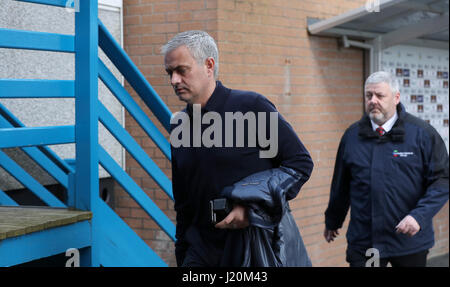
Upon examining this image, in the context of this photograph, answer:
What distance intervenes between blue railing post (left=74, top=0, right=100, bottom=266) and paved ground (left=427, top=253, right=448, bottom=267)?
557 cm

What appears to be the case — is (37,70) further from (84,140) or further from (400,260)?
(400,260)

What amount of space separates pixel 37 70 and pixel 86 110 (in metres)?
2.00

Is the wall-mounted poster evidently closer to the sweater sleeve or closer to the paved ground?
the paved ground

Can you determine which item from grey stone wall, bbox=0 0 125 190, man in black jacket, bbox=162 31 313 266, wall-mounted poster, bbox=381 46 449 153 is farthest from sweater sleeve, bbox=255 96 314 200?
wall-mounted poster, bbox=381 46 449 153

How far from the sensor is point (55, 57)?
5.45 meters

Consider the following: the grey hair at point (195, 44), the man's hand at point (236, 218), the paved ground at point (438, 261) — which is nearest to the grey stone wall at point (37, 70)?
the grey hair at point (195, 44)

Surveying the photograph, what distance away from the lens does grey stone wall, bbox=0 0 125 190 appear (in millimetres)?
4980

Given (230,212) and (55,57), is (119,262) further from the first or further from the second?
(55,57)

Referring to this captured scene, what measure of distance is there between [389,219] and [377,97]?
85cm

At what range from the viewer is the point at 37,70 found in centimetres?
527

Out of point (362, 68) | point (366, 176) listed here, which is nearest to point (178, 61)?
point (366, 176)

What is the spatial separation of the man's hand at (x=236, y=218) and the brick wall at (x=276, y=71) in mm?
3159

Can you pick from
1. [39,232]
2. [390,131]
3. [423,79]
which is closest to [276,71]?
[390,131]

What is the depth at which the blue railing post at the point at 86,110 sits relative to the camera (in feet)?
11.3
